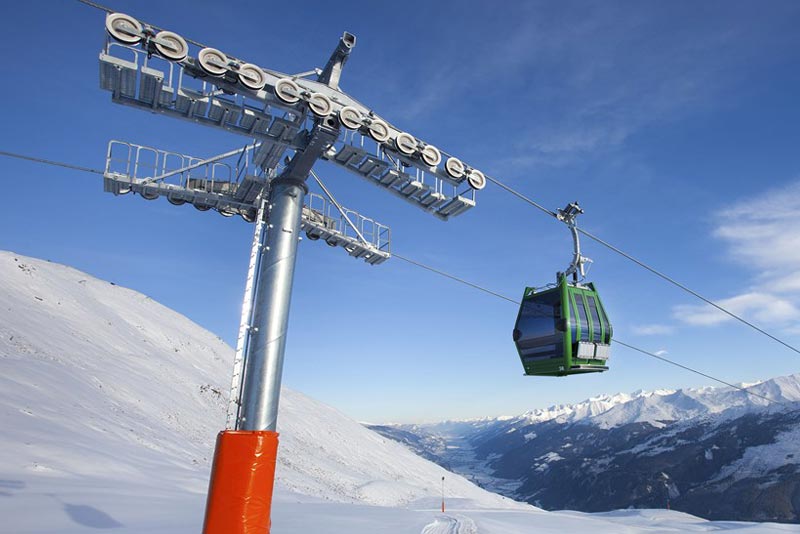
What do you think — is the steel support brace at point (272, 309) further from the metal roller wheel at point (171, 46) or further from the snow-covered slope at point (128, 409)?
the snow-covered slope at point (128, 409)

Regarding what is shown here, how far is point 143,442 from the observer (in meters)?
26.3

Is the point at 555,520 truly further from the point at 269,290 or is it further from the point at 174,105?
the point at 174,105

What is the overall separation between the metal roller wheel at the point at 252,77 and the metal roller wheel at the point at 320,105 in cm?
98

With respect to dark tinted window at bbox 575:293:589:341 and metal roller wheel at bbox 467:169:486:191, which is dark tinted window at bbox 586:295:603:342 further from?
metal roller wheel at bbox 467:169:486:191

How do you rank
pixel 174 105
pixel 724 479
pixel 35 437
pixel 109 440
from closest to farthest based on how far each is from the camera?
pixel 174 105
pixel 35 437
pixel 109 440
pixel 724 479

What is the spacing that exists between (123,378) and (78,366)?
446cm

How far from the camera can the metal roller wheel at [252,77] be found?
907 centimetres

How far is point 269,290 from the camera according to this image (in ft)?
28.5

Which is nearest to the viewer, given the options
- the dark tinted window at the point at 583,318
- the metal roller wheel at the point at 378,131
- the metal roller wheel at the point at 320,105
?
the metal roller wheel at the point at 320,105

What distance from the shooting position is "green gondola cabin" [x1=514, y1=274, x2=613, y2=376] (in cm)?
1384

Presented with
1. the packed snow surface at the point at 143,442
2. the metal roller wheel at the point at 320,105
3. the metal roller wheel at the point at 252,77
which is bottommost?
the packed snow surface at the point at 143,442

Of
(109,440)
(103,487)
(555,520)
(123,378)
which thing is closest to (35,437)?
(103,487)

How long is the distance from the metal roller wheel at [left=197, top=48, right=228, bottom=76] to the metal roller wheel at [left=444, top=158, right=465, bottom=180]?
→ 554 cm

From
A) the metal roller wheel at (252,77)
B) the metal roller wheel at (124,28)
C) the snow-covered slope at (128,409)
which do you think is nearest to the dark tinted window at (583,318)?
the metal roller wheel at (252,77)
